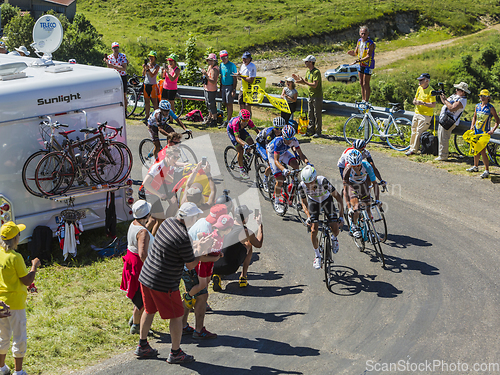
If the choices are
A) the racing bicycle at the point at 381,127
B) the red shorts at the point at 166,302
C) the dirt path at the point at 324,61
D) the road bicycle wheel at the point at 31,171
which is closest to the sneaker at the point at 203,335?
the red shorts at the point at 166,302

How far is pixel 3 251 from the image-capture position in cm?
618

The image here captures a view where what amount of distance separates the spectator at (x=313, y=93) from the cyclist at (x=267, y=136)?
411cm

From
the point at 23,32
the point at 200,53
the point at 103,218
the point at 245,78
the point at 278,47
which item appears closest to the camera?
the point at 103,218

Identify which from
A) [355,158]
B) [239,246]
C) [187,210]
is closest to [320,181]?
[355,158]

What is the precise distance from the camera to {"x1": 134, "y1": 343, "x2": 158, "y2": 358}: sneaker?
6848 millimetres

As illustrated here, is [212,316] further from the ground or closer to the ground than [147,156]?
closer to the ground

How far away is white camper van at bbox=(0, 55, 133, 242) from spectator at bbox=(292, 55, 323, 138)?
280 inches

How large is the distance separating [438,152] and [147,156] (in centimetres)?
810

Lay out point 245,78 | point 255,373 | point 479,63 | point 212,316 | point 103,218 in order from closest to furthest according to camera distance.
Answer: point 255,373 < point 212,316 < point 103,218 < point 245,78 < point 479,63

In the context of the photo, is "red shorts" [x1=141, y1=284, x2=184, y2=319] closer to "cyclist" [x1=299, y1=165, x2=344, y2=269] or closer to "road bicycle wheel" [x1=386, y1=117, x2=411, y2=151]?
"cyclist" [x1=299, y1=165, x2=344, y2=269]

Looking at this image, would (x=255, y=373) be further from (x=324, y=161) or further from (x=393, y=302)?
(x=324, y=161)

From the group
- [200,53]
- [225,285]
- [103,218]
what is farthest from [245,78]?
[200,53]

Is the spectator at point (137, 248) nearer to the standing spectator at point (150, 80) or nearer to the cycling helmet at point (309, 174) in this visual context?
the cycling helmet at point (309, 174)

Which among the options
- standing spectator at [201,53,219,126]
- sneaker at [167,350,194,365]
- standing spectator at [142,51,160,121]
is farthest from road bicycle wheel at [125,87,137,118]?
sneaker at [167,350,194,365]
